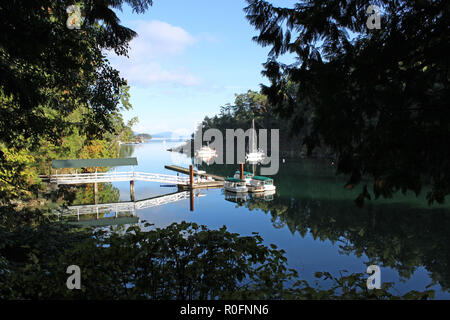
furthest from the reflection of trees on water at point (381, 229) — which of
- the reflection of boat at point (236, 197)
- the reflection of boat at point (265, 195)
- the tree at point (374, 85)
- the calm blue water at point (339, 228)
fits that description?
the tree at point (374, 85)

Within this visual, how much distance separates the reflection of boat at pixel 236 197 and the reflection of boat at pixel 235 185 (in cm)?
A: 38

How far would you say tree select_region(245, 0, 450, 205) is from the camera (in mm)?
3111

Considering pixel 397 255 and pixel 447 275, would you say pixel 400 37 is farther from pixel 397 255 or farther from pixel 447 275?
pixel 397 255

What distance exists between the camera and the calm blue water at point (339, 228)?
14.5 meters

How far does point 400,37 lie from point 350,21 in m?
0.81

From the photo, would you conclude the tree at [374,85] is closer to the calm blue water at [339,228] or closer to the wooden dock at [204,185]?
the calm blue water at [339,228]

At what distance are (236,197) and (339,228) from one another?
12999mm

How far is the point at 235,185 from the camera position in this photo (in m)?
34.5

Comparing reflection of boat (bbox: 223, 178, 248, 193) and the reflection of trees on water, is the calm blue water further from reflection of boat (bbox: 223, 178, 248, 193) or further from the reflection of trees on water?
reflection of boat (bbox: 223, 178, 248, 193)

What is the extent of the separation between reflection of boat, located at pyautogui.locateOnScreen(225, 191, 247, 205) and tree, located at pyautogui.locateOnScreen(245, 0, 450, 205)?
83.1 ft

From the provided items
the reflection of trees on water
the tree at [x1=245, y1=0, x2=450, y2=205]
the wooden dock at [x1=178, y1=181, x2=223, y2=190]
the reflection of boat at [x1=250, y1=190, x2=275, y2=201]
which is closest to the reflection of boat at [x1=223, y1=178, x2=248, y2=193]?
the reflection of boat at [x1=250, y1=190, x2=275, y2=201]

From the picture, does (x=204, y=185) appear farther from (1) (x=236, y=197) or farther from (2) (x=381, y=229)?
(2) (x=381, y=229)

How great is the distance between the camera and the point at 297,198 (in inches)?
1256

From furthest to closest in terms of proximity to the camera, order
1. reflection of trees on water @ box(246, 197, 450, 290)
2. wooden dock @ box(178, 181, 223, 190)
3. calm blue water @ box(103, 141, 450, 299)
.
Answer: wooden dock @ box(178, 181, 223, 190) < reflection of trees on water @ box(246, 197, 450, 290) < calm blue water @ box(103, 141, 450, 299)
